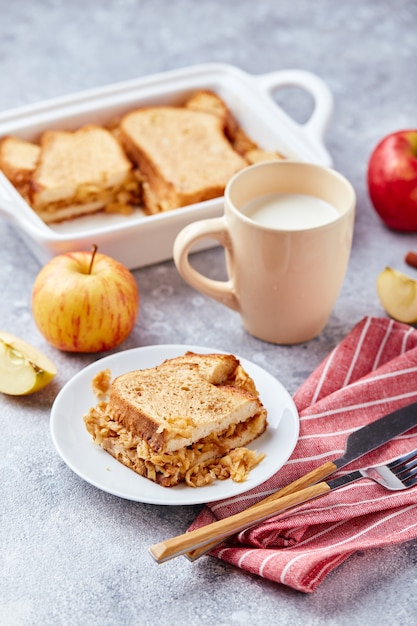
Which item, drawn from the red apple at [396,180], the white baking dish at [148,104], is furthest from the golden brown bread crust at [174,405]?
the red apple at [396,180]

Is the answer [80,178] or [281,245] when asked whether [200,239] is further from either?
[80,178]

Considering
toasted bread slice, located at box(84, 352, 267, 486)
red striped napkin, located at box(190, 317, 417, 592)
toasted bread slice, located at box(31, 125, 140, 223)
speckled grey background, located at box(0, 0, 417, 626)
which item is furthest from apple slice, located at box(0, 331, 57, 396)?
toasted bread slice, located at box(31, 125, 140, 223)

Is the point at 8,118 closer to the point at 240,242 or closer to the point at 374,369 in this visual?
the point at 240,242

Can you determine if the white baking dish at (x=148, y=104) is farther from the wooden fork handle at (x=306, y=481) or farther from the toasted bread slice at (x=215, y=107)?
the wooden fork handle at (x=306, y=481)

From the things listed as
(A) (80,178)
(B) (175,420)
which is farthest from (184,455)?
(A) (80,178)

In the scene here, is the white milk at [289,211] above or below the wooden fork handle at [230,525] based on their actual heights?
above
